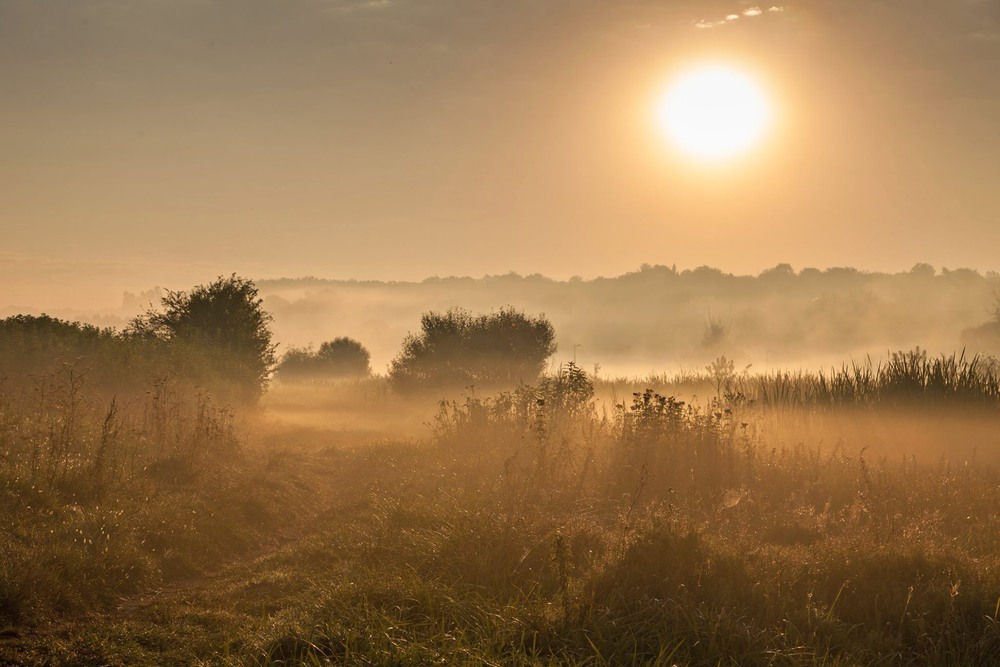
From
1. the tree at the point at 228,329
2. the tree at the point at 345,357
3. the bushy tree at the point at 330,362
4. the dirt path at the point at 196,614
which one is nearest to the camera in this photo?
the dirt path at the point at 196,614

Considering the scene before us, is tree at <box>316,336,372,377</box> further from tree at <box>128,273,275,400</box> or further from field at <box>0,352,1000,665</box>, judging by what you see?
field at <box>0,352,1000,665</box>

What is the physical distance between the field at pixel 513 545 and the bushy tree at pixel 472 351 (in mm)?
13168

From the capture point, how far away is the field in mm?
6402

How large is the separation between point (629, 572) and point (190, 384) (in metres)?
17.6

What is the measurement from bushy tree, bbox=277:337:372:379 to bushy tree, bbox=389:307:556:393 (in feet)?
77.0

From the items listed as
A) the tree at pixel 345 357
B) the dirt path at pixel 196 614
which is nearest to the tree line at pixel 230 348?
the dirt path at pixel 196 614

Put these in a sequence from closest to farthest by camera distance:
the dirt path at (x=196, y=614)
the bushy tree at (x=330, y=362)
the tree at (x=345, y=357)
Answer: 1. the dirt path at (x=196, y=614)
2. the tree at (x=345, y=357)
3. the bushy tree at (x=330, y=362)

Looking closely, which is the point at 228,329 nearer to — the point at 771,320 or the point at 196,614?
the point at 196,614

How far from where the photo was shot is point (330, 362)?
5706 centimetres

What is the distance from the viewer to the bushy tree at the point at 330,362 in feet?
185

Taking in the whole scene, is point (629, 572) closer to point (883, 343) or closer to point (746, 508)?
point (746, 508)

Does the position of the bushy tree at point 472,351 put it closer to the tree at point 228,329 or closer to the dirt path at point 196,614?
the tree at point 228,329

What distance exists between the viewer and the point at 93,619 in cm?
728

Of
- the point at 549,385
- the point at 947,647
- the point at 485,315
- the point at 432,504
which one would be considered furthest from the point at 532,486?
the point at 485,315
